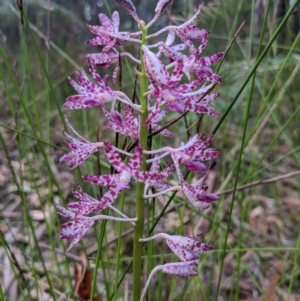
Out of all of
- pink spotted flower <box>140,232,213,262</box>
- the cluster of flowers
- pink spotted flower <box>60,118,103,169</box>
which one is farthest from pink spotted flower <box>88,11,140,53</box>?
pink spotted flower <box>140,232,213,262</box>

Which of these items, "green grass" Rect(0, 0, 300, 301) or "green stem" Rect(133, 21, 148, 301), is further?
"green grass" Rect(0, 0, 300, 301)

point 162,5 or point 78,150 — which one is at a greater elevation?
A: point 162,5

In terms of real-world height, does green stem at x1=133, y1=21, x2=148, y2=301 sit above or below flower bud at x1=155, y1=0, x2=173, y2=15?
below

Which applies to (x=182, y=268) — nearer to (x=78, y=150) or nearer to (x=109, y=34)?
(x=78, y=150)

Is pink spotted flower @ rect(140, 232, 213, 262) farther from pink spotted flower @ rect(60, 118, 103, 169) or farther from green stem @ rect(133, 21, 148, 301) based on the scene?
pink spotted flower @ rect(60, 118, 103, 169)

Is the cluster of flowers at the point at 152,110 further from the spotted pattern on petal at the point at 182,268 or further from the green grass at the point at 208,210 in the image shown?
the green grass at the point at 208,210

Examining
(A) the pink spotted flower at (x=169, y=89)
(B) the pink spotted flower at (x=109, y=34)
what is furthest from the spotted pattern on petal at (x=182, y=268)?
(B) the pink spotted flower at (x=109, y=34)

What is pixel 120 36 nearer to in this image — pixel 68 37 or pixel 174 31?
pixel 174 31

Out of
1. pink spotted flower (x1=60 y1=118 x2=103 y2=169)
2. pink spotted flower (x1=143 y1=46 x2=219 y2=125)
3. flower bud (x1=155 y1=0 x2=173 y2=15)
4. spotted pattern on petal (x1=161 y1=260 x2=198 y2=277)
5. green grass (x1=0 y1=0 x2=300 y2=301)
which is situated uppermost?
flower bud (x1=155 y1=0 x2=173 y2=15)

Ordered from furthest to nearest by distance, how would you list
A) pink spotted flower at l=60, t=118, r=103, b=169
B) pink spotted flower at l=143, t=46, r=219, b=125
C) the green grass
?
the green grass, pink spotted flower at l=60, t=118, r=103, b=169, pink spotted flower at l=143, t=46, r=219, b=125

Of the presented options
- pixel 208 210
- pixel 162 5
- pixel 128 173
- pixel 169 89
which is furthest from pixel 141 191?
pixel 208 210

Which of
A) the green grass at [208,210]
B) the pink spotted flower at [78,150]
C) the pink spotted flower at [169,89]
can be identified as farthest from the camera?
the green grass at [208,210]

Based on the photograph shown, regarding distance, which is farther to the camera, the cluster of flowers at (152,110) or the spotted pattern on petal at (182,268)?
the spotted pattern on petal at (182,268)

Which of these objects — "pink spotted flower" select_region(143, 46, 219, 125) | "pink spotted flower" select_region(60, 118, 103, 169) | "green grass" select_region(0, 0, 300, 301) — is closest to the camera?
"pink spotted flower" select_region(143, 46, 219, 125)
